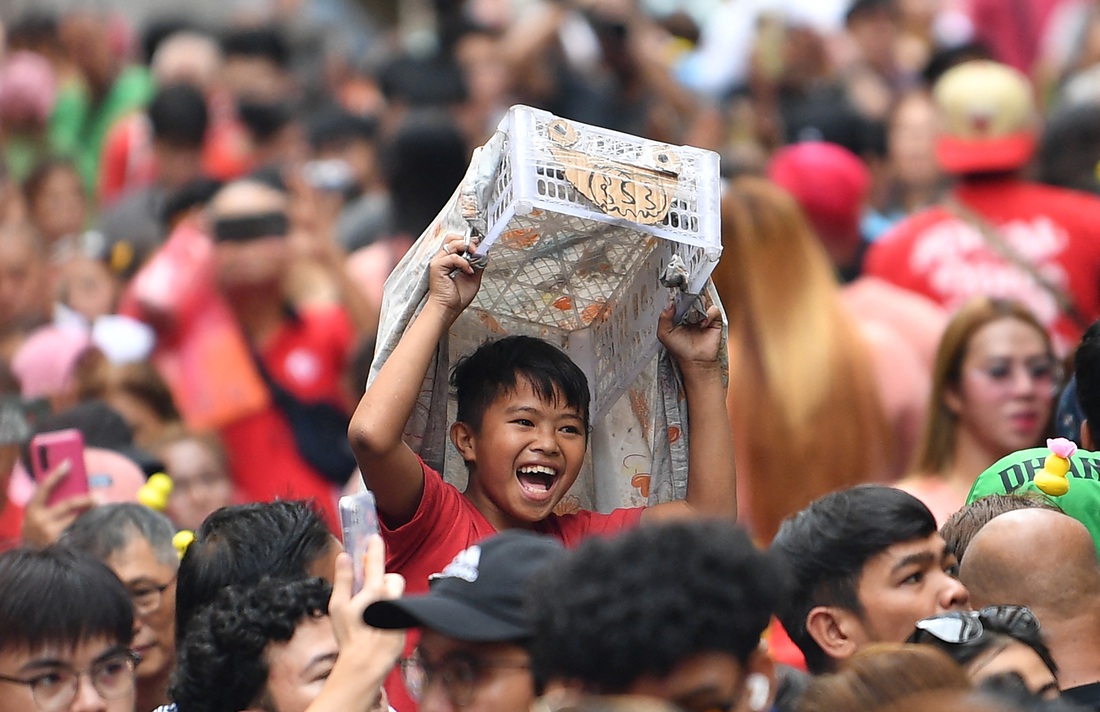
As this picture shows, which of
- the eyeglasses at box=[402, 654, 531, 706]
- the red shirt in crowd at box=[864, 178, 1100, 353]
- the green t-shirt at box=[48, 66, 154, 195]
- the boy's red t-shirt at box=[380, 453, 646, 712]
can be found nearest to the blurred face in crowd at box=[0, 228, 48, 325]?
the green t-shirt at box=[48, 66, 154, 195]

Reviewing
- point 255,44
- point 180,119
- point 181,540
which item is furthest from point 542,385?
point 255,44

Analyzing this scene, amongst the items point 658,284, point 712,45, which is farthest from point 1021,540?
point 712,45

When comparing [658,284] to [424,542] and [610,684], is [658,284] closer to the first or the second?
[424,542]

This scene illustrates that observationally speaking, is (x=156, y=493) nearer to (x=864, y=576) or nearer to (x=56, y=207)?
(x=864, y=576)

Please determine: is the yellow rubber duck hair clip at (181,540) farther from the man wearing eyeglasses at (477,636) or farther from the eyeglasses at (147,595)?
the man wearing eyeglasses at (477,636)

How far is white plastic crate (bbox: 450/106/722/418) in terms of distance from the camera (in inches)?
136

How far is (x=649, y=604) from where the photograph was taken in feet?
8.36

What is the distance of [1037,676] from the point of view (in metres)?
3.18

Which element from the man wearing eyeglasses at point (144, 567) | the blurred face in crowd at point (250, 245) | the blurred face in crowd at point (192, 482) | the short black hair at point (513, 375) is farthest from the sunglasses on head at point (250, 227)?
the short black hair at point (513, 375)

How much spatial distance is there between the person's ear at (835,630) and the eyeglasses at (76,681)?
1.47 m

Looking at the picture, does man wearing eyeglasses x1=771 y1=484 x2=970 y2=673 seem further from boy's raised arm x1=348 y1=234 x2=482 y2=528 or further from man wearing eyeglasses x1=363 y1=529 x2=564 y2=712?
man wearing eyeglasses x1=363 y1=529 x2=564 y2=712

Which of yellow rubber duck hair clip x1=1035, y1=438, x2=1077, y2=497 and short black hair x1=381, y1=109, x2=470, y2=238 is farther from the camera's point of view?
short black hair x1=381, y1=109, x2=470, y2=238

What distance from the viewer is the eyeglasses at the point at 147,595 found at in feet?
14.9

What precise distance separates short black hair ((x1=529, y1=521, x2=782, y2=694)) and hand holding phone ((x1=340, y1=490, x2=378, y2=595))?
0.64m
